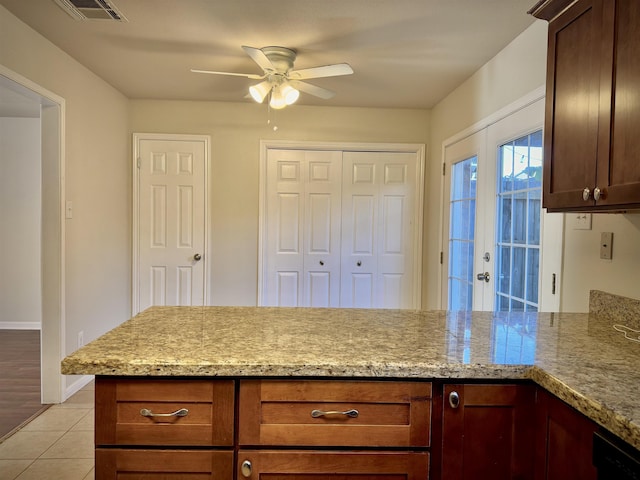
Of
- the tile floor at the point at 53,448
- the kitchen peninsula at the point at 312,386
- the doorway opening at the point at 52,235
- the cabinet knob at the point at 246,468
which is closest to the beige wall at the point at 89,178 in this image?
the doorway opening at the point at 52,235

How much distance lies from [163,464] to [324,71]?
6.98 feet

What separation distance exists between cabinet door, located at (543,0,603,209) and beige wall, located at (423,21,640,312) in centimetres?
37

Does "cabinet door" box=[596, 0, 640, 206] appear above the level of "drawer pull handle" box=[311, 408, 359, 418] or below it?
above

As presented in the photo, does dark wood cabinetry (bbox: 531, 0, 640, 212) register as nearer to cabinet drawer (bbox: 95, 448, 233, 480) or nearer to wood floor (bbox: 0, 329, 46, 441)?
cabinet drawer (bbox: 95, 448, 233, 480)

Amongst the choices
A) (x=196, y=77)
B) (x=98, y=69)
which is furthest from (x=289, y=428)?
(x=98, y=69)

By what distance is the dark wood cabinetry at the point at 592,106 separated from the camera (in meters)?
1.19

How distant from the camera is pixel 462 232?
3.18 meters

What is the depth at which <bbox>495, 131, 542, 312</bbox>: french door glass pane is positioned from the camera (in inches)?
85.5

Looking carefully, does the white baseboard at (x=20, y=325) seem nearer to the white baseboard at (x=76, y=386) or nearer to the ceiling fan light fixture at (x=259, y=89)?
the white baseboard at (x=76, y=386)

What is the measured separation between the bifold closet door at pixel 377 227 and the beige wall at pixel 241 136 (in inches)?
10.5

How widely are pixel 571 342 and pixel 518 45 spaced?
183cm

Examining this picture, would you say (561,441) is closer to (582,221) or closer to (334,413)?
(334,413)

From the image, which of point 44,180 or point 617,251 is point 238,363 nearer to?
point 617,251

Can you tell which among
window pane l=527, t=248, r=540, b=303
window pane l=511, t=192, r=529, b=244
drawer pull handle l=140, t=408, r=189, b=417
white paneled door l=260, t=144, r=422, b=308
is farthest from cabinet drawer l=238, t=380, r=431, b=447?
white paneled door l=260, t=144, r=422, b=308
